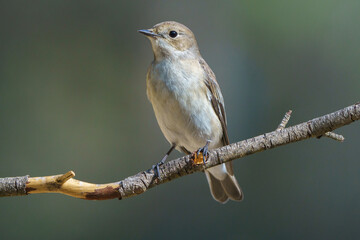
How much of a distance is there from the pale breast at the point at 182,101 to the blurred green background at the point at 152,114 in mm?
1331

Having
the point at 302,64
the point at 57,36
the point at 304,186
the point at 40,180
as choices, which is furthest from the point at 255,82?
the point at 40,180

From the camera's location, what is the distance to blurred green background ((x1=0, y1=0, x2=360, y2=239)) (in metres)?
3.90

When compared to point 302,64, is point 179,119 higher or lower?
lower

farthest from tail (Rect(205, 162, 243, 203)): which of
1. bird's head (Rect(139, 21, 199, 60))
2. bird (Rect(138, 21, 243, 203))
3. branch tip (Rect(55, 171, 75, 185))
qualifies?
branch tip (Rect(55, 171, 75, 185))

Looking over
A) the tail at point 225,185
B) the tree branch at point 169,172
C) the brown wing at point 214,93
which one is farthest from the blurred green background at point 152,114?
the tree branch at point 169,172

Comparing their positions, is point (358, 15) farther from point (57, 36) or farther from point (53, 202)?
point (53, 202)

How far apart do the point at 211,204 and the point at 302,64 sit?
154 cm

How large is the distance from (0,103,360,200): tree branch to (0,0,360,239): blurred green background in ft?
6.69

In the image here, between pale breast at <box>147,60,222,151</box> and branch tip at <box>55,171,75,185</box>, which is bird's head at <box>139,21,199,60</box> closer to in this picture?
pale breast at <box>147,60,222,151</box>

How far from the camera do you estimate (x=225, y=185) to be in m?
3.06

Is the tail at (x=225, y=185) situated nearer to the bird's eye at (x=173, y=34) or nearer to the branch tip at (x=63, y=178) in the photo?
the bird's eye at (x=173, y=34)

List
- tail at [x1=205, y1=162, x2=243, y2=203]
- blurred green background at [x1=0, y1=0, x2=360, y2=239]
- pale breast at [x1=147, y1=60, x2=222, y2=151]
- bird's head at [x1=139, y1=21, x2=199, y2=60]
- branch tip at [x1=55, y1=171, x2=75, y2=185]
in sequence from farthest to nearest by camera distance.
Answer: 1. blurred green background at [x1=0, y1=0, x2=360, y2=239]
2. tail at [x1=205, y1=162, x2=243, y2=203]
3. bird's head at [x1=139, y1=21, x2=199, y2=60]
4. pale breast at [x1=147, y1=60, x2=222, y2=151]
5. branch tip at [x1=55, y1=171, x2=75, y2=185]

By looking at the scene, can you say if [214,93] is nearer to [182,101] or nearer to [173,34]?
[182,101]

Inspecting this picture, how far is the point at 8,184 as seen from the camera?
1765 millimetres
